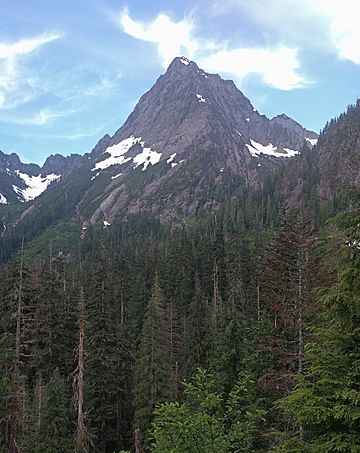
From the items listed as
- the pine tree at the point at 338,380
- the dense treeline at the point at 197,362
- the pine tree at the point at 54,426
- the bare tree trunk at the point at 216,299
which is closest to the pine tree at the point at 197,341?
the dense treeline at the point at 197,362

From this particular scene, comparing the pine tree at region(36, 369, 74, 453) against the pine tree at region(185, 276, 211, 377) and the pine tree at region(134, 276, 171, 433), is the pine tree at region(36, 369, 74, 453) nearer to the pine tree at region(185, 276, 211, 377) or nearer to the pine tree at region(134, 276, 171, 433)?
the pine tree at region(134, 276, 171, 433)

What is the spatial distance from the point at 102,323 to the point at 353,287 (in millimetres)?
31809

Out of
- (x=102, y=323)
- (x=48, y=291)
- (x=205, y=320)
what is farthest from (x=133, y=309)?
(x=102, y=323)

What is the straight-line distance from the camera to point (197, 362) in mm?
43562

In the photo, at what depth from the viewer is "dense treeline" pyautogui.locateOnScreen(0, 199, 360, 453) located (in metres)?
9.84

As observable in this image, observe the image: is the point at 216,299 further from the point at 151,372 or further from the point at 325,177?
the point at 325,177

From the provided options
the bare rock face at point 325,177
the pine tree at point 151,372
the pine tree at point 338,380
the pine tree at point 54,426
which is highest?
the bare rock face at point 325,177

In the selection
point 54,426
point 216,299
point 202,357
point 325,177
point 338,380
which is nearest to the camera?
point 338,380

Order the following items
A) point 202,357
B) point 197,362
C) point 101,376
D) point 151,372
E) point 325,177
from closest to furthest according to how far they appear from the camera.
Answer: point 151,372 < point 101,376 < point 197,362 < point 202,357 < point 325,177

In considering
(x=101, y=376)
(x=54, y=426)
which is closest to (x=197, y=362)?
(x=101, y=376)

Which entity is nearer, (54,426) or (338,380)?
(338,380)

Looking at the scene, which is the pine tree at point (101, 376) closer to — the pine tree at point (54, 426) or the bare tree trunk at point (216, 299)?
the pine tree at point (54, 426)

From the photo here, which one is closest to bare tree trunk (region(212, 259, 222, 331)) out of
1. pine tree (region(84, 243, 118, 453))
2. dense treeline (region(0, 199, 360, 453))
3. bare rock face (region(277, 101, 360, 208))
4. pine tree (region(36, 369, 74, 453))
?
dense treeline (region(0, 199, 360, 453))

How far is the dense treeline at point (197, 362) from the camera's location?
32.3 ft
